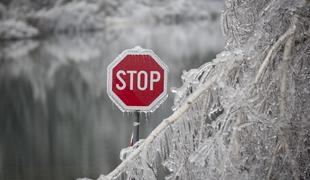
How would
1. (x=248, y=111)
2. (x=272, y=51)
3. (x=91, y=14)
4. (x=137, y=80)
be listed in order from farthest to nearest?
(x=91, y=14)
(x=137, y=80)
(x=272, y=51)
(x=248, y=111)

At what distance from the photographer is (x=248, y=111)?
11.6 feet

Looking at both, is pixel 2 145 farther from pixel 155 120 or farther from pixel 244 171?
pixel 244 171

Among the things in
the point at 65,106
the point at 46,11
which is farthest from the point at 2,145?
the point at 46,11

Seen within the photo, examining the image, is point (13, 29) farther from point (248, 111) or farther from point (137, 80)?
point (248, 111)

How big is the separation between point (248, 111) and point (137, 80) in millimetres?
1146

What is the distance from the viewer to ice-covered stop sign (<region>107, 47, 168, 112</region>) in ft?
14.6

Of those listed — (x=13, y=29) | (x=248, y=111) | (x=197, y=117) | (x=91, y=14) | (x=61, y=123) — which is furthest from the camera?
(x=91, y=14)

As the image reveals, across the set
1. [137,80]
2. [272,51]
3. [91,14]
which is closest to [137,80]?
[137,80]

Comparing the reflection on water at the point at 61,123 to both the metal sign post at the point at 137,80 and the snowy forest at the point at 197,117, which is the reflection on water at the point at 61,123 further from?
the metal sign post at the point at 137,80

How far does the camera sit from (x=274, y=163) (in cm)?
361

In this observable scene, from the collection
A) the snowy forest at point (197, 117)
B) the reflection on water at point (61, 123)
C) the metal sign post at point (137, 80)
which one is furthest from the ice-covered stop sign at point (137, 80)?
the reflection on water at point (61, 123)

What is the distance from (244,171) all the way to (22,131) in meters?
14.1

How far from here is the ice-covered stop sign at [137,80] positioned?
175 inches

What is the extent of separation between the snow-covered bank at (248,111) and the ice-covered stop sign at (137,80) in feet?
2.15
